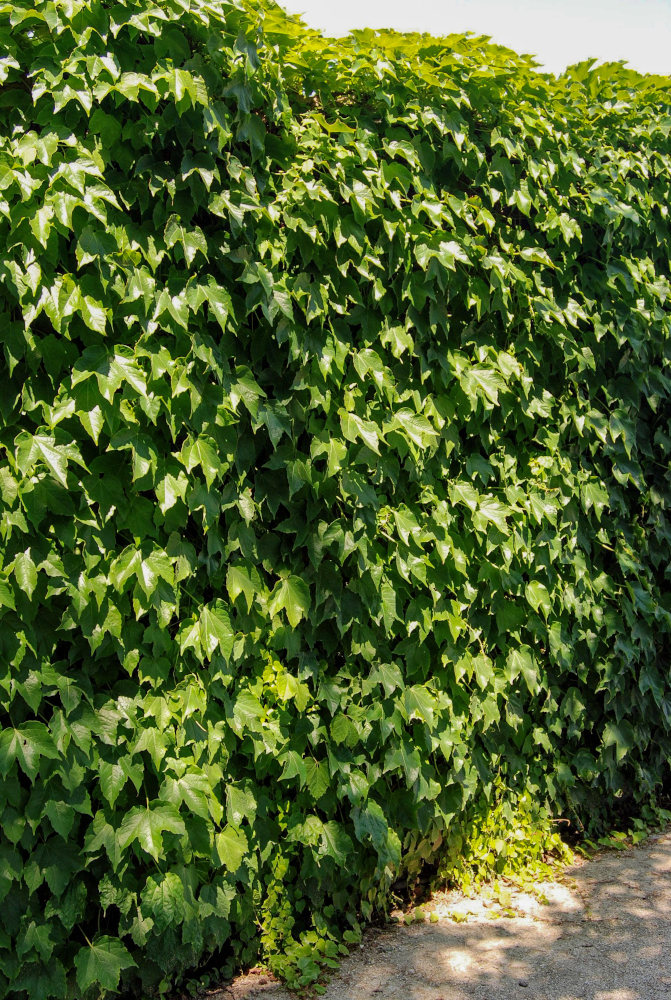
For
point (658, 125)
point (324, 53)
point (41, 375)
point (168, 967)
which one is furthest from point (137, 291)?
point (658, 125)

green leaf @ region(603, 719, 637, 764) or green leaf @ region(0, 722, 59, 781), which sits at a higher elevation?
green leaf @ region(0, 722, 59, 781)

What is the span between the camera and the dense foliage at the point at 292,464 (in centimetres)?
245

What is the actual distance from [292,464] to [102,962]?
1.59 m

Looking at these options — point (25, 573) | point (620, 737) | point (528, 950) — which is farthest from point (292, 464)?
point (620, 737)

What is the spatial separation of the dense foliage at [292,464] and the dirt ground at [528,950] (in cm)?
19

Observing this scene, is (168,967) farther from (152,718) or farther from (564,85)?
(564,85)

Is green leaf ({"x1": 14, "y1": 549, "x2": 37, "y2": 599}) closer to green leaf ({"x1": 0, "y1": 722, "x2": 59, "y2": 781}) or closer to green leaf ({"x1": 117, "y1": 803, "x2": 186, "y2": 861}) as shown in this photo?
green leaf ({"x1": 0, "y1": 722, "x2": 59, "y2": 781})

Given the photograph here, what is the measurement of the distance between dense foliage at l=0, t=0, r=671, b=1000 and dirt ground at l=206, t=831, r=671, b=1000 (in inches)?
7.5

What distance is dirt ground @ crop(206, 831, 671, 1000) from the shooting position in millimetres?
A: 2906

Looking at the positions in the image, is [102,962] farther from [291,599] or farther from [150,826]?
[291,599]

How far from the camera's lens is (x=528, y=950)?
315 centimetres

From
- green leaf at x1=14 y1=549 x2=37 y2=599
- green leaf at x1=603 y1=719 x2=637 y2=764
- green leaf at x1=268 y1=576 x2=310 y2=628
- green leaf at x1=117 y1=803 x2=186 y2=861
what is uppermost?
green leaf at x1=14 y1=549 x2=37 y2=599

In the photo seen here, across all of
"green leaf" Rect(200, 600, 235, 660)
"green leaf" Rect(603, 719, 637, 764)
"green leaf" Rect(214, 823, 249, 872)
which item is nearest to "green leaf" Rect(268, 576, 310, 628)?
"green leaf" Rect(200, 600, 235, 660)

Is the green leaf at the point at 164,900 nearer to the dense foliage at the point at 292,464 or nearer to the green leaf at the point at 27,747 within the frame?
the dense foliage at the point at 292,464
